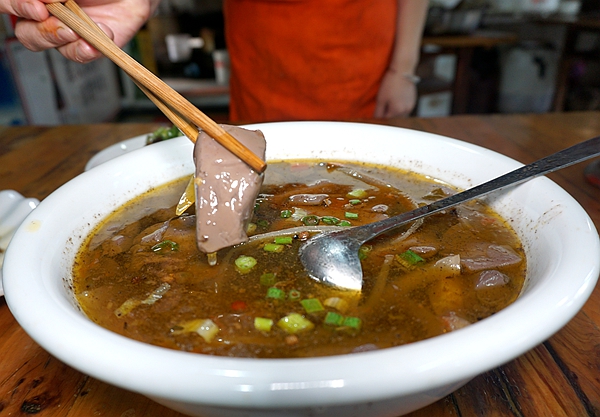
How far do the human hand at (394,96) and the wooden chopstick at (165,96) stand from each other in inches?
92.7

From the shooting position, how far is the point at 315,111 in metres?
3.29

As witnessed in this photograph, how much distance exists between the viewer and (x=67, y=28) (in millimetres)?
1605

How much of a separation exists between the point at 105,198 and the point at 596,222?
6.03 ft

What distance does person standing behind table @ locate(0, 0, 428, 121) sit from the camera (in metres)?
3.05

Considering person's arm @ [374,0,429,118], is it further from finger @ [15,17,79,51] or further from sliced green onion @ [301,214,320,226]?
finger @ [15,17,79,51]

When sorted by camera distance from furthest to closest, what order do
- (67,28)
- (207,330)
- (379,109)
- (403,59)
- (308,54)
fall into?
(379,109) < (403,59) < (308,54) < (67,28) < (207,330)

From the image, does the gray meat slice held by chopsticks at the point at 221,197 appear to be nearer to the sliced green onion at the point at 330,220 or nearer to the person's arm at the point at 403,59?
the sliced green onion at the point at 330,220

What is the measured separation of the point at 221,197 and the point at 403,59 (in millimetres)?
2560

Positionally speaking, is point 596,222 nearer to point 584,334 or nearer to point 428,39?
point 584,334

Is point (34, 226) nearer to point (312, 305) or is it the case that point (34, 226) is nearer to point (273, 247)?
point (273, 247)

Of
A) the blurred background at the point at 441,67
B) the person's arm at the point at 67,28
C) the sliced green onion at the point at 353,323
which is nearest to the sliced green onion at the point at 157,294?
the sliced green onion at the point at 353,323

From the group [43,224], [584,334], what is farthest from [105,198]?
[584,334]

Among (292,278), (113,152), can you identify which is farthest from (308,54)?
(292,278)

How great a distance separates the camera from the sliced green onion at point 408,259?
1281 mm
